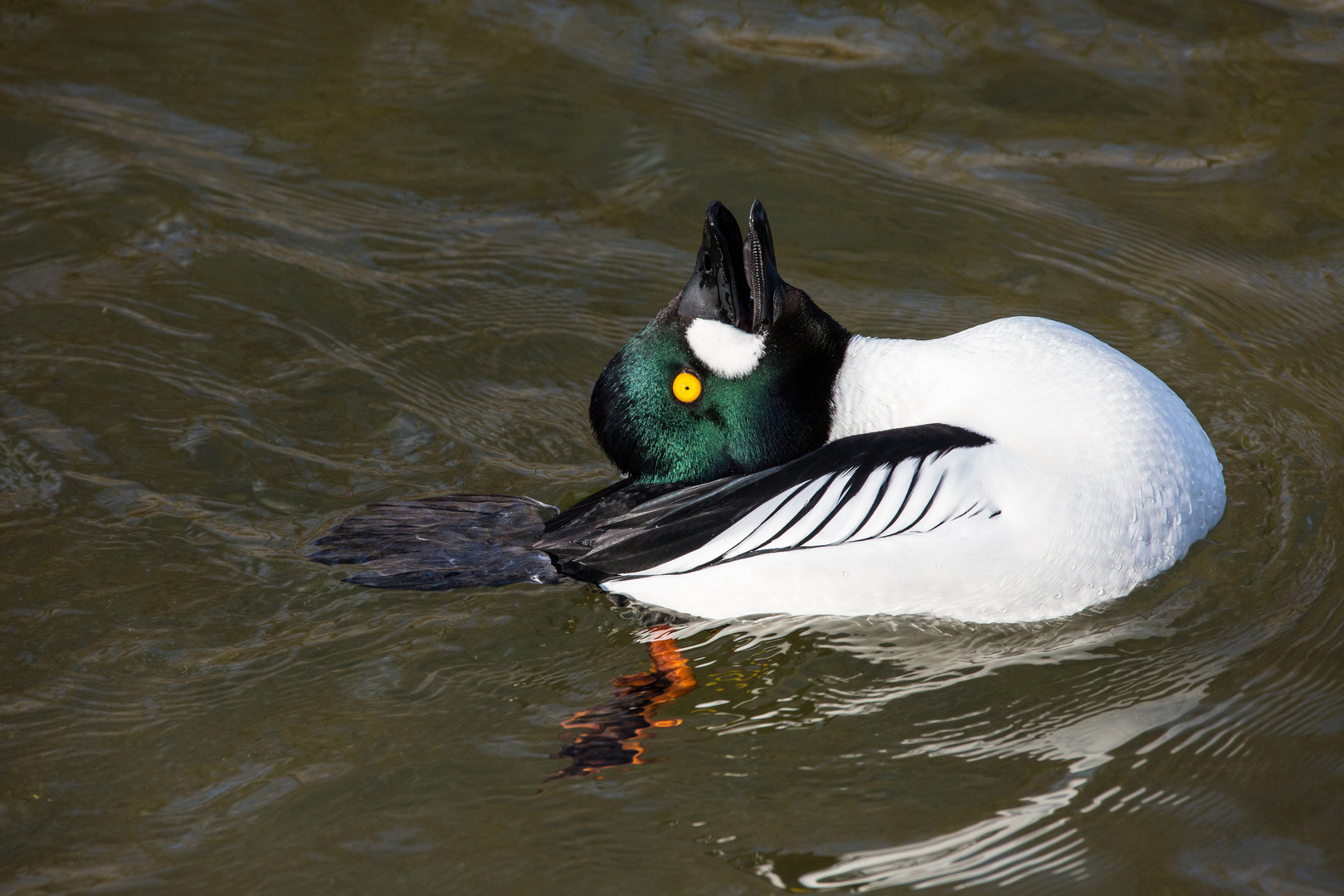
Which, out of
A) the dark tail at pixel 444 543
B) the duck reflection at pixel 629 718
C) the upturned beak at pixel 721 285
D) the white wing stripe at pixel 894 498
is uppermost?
the upturned beak at pixel 721 285

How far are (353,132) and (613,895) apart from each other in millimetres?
4454

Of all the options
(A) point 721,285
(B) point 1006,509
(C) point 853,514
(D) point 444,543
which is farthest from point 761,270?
(D) point 444,543

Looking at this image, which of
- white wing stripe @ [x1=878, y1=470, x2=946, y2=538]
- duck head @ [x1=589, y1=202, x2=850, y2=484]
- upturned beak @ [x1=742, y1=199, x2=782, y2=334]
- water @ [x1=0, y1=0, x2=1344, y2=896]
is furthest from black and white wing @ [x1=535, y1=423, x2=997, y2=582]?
upturned beak @ [x1=742, y1=199, x2=782, y2=334]

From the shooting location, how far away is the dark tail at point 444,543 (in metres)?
3.72

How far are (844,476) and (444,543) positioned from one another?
128 centimetres

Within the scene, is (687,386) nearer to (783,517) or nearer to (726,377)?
(726,377)

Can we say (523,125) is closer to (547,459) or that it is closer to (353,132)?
(353,132)

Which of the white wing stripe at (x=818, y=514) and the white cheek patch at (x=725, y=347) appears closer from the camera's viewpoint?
the white wing stripe at (x=818, y=514)

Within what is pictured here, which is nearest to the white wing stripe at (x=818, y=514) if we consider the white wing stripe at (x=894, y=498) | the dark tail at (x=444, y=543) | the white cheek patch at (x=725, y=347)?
the white wing stripe at (x=894, y=498)

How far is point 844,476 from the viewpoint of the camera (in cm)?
350

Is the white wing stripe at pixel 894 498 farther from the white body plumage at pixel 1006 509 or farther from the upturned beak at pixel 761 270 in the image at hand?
the upturned beak at pixel 761 270

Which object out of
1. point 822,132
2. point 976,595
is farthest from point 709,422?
point 822,132

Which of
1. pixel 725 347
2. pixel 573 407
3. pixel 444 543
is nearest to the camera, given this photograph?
pixel 725 347

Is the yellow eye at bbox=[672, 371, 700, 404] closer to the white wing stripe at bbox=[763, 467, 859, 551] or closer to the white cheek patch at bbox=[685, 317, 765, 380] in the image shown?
the white cheek patch at bbox=[685, 317, 765, 380]
